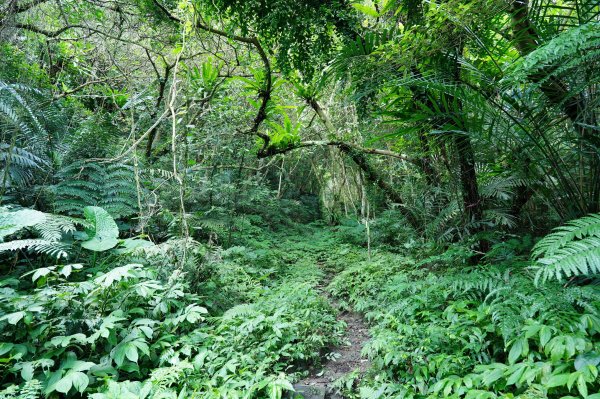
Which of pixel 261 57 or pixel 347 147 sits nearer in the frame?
pixel 261 57

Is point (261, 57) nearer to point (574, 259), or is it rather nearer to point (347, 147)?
point (347, 147)

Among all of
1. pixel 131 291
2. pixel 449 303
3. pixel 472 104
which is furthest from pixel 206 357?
pixel 472 104

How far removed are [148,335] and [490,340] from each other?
2426mm

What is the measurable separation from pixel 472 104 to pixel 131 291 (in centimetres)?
309

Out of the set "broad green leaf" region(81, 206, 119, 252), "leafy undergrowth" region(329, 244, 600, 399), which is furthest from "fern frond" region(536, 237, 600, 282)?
"broad green leaf" region(81, 206, 119, 252)

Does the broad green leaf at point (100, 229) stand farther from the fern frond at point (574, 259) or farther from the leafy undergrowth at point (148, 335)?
the fern frond at point (574, 259)

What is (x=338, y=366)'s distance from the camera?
116 inches

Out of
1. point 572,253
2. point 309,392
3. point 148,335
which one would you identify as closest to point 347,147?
point 309,392

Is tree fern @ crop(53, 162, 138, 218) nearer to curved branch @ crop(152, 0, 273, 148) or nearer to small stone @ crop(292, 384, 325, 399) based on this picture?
curved branch @ crop(152, 0, 273, 148)

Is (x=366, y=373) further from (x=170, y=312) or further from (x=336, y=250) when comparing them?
(x=336, y=250)

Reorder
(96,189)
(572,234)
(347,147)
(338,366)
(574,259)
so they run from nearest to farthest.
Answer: (574,259) < (572,234) < (338,366) < (96,189) < (347,147)

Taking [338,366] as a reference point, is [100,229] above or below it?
above

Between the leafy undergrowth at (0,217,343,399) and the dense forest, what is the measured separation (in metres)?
0.02

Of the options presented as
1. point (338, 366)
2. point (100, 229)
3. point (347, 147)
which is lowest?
point (338, 366)
